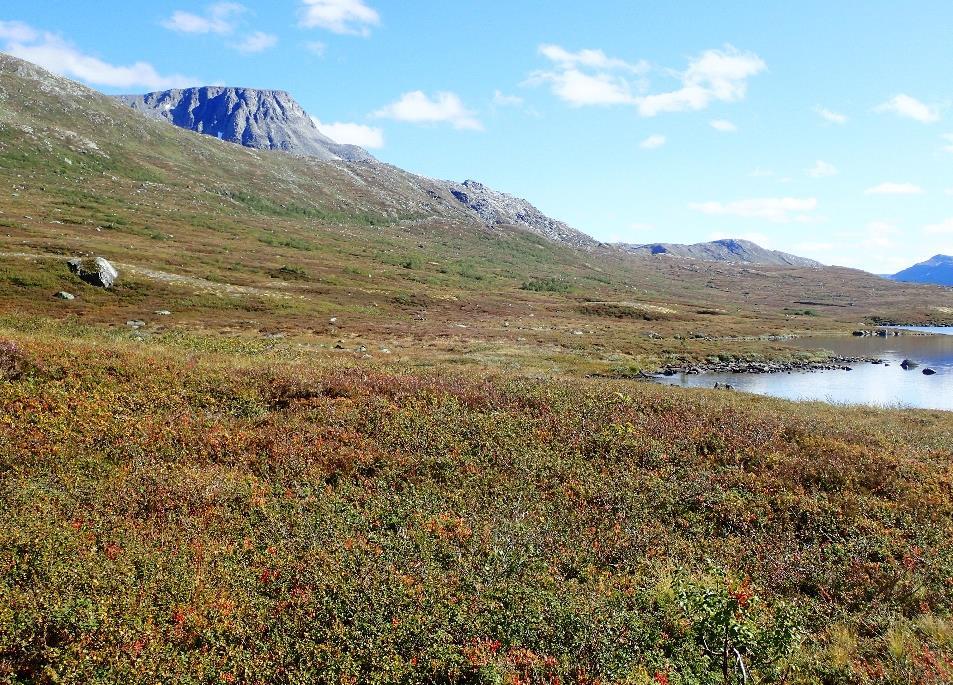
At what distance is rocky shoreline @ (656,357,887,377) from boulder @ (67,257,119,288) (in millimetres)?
58632

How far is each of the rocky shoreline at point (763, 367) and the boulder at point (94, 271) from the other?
58632mm

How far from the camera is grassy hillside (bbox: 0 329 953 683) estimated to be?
6840mm

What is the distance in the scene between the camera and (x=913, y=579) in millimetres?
9570

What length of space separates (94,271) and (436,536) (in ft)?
202

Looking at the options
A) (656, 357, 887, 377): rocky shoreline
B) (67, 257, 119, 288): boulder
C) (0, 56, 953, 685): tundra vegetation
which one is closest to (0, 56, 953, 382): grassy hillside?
(67, 257, 119, 288): boulder

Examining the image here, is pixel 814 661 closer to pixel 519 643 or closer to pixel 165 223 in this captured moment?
pixel 519 643

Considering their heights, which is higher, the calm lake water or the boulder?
the boulder

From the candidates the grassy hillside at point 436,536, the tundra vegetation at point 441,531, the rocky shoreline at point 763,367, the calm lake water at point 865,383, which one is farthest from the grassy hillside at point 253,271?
the grassy hillside at point 436,536

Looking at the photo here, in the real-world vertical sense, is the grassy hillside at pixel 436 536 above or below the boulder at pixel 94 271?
below

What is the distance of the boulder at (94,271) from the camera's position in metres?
54.8

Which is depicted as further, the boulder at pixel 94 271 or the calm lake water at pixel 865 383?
the boulder at pixel 94 271

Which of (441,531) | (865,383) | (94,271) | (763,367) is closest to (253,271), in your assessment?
(94,271)

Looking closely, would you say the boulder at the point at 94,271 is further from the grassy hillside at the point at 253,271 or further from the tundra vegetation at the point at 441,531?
the tundra vegetation at the point at 441,531

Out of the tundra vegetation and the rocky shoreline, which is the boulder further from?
the rocky shoreline
